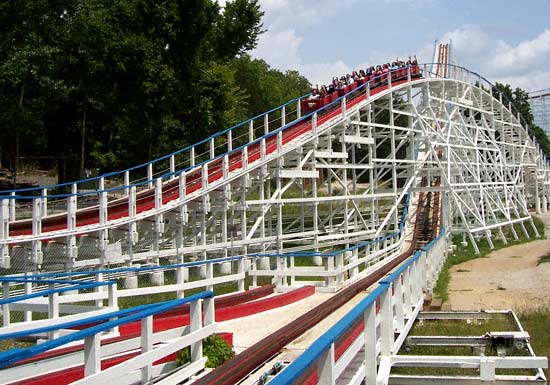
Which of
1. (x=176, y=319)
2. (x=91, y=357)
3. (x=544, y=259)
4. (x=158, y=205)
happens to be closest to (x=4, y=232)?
(x=158, y=205)

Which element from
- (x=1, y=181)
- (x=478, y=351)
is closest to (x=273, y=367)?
(x=478, y=351)

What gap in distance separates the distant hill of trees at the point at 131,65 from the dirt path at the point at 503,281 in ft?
52.7

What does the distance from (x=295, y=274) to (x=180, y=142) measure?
21052 mm

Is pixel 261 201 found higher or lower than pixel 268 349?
higher

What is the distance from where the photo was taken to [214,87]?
33688 mm

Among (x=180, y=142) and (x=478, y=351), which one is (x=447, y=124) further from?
(x=478, y=351)

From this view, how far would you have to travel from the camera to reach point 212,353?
6848mm

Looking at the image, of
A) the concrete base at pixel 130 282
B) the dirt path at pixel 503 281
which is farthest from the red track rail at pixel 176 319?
the dirt path at pixel 503 281

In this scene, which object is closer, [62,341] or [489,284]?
[62,341]

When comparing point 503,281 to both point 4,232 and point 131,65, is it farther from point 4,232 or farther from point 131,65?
point 131,65

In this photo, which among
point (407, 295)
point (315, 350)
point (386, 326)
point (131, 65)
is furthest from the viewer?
point (131, 65)

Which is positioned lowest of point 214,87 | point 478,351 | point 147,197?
point 478,351

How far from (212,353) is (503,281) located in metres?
15.1

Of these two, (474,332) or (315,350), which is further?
(474,332)
